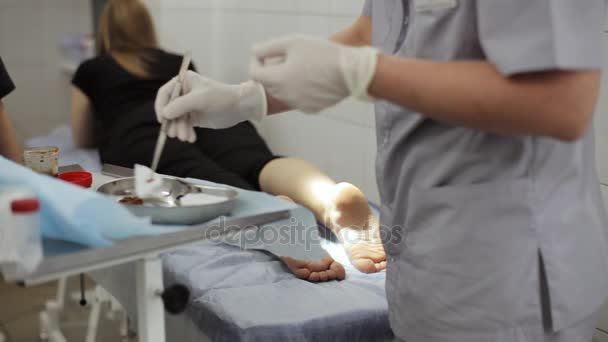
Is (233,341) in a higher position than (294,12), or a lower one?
lower

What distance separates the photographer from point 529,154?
34.5 inches

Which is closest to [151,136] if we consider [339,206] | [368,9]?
[339,206]

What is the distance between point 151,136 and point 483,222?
1684mm

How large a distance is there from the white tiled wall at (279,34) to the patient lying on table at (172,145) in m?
0.20

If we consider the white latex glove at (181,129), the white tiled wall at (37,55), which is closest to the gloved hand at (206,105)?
the white latex glove at (181,129)

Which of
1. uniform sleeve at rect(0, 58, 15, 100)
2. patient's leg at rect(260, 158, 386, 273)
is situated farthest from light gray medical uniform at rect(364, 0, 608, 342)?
uniform sleeve at rect(0, 58, 15, 100)

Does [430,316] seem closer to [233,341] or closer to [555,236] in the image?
[555,236]

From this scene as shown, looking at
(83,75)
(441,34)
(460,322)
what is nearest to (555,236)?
(460,322)

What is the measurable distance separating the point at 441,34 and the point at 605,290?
518mm

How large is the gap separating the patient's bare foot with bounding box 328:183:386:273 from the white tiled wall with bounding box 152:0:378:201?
0.35 m

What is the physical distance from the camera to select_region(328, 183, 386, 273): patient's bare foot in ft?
5.31

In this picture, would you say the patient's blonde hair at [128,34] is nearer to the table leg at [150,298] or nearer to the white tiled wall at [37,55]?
the white tiled wall at [37,55]

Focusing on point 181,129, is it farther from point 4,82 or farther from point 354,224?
point 4,82

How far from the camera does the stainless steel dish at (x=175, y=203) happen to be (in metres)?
0.86
